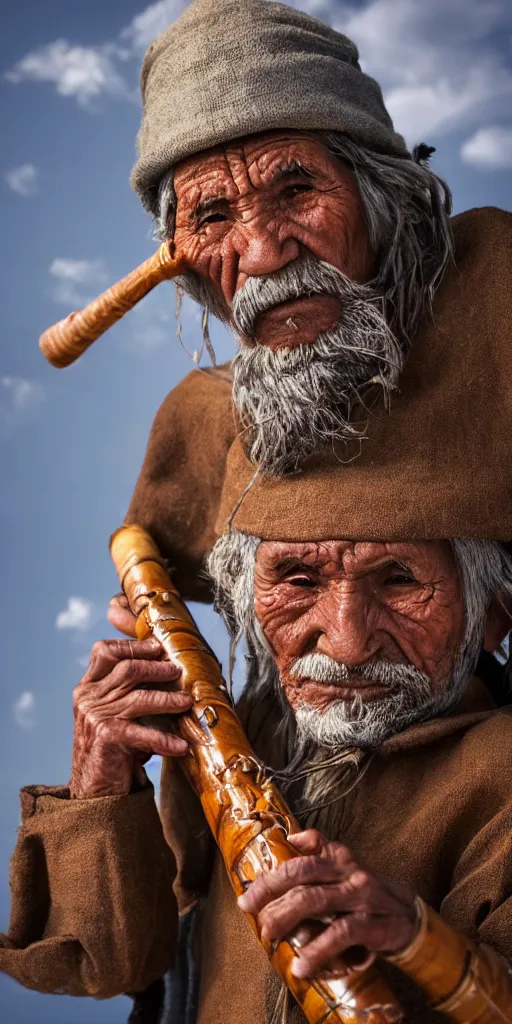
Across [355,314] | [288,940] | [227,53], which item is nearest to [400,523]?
[355,314]

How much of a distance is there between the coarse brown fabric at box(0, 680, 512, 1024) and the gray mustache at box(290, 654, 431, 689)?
8 cm

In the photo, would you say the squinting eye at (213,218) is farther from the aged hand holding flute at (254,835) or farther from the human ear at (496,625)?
the human ear at (496,625)

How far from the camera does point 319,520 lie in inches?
78.0

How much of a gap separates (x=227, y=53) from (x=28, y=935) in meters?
1.67

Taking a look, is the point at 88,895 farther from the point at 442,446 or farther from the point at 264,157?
the point at 264,157

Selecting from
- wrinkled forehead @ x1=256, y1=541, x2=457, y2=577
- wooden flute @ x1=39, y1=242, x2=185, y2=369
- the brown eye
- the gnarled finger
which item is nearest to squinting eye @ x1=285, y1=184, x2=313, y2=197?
the brown eye

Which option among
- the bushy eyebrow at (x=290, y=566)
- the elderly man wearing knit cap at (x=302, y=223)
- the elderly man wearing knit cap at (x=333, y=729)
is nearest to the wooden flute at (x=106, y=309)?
the elderly man wearing knit cap at (x=302, y=223)

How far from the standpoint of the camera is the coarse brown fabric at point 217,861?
74.1 inches

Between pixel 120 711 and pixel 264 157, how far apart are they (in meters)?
1.00

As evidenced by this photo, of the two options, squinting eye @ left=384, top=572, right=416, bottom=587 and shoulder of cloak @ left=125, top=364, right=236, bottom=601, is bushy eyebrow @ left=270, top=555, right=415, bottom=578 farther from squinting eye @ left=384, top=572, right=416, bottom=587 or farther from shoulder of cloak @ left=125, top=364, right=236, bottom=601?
shoulder of cloak @ left=125, top=364, right=236, bottom=601

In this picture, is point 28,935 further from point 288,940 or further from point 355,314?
point 355,314

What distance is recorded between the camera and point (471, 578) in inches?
79.0

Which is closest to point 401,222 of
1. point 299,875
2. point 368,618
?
point 368,618

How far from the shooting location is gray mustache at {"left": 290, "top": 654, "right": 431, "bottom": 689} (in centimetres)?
200
